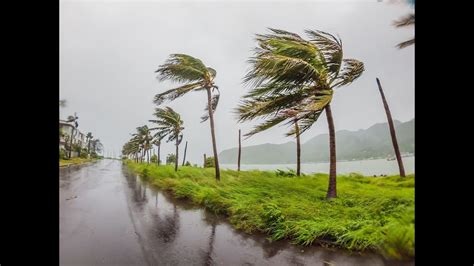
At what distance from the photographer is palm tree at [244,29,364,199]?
225 cm

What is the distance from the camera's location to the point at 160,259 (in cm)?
210

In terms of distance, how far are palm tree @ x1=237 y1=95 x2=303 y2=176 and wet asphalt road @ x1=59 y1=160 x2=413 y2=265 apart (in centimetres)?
83

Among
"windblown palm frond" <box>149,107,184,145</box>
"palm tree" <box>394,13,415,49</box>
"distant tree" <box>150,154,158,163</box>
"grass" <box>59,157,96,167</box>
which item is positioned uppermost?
"palm tree" <box>394,13,415,49</box>

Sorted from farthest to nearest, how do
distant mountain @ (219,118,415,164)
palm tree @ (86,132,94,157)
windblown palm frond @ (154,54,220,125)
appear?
palm tree @ (86,132,94,157)
windblown palm frond @ (154,54,220,125)
distant mountain @ (219,118,415,164)

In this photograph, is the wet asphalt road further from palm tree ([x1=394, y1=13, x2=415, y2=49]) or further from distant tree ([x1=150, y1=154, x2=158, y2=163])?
palm tree ([x1=394, y1=13, x2=415, y2=49])

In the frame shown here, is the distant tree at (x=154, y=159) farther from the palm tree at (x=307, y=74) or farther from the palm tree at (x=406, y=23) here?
the palm tree at (x=406, y=23)

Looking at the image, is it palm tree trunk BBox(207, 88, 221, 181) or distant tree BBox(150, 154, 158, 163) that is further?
distant tree BBox(150, 154, 158, 163)

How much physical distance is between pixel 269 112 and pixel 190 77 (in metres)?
1.01

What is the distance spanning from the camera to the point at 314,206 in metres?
2.20

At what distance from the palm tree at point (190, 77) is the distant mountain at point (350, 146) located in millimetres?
661

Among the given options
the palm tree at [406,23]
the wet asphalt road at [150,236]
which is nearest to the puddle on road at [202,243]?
the wet asphalt road at [150,236]

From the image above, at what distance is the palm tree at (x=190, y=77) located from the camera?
2.55 meters

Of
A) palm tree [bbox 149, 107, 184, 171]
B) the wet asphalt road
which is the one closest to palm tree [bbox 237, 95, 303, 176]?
palm tree [bbox 149, 107, 184, 171]
